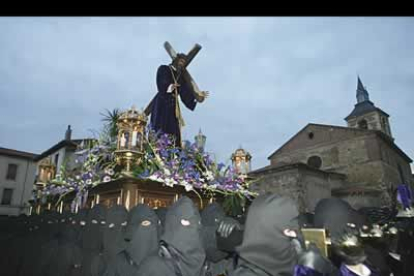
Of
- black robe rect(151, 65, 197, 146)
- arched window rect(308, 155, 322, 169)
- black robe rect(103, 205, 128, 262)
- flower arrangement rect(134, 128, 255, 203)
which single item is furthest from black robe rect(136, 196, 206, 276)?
arched window rect(308, 155, 322, 169)

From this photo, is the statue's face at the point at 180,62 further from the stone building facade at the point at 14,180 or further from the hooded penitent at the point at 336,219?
the stone building facade at the point at 14,180

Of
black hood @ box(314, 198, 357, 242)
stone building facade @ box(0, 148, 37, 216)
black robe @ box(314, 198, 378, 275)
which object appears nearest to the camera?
black robe @ box(314, 198, 378, 275)

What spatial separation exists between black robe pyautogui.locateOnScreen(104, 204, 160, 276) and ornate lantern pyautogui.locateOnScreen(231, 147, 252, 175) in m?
3.10

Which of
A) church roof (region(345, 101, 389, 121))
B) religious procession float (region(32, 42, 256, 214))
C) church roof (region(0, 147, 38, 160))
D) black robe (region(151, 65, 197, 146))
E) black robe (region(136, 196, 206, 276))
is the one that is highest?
church roof (region(345, 101, 389, 121))

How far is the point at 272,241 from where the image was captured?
2.28m

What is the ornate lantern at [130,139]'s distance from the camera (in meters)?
4.66

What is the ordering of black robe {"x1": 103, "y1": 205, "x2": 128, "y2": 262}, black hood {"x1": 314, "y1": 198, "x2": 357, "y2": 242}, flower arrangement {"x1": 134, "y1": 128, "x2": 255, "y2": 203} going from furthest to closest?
flower arrangement {"x1": 134, "y1": 128, "x2": 255, "y2": 203}
black robe {"x1": 103, "y1": 205, "x2": 128, "y2": 262}
black hood {"x1": 314, "y1": 198, "x2": 357, "y2": 242}

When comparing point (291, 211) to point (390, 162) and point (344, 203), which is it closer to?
point (344, 203)

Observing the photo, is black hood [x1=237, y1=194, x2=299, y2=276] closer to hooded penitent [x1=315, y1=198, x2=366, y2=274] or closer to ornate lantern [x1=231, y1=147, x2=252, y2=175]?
hooded penitent [x1=315, y1=198, x2=366, y2=274]

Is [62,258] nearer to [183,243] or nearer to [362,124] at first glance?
[183,243]

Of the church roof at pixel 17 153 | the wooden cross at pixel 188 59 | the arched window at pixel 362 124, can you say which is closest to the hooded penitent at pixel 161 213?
the wooden cross at pixel 188 59

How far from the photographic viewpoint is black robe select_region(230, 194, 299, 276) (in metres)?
2.27

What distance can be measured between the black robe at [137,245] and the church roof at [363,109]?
36.6 metres

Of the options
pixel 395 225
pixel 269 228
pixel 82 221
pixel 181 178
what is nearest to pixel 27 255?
pixel 82 221
